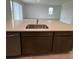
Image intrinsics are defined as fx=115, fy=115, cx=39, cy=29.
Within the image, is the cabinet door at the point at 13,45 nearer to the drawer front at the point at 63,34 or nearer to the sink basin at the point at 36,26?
the sink basin at the point at 36,26

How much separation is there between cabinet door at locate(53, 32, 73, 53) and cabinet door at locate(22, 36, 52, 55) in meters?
0.13

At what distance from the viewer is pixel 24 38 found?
7.72 ft

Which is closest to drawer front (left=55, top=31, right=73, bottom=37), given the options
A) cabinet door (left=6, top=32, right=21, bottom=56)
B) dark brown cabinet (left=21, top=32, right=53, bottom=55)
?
dark brown cabinet (left=21, top=32, right=53, bottom=55)

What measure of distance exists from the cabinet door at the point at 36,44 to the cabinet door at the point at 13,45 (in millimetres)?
125

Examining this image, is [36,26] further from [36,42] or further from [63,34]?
[63,34]

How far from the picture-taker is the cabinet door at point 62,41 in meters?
2.43

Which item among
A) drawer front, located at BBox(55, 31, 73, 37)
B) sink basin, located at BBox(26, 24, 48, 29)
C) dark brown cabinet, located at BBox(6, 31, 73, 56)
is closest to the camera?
dark brown cabinet, located at BBox(6, 31, 73, 56)

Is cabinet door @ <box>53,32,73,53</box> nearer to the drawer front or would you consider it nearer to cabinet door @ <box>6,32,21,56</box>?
the drawer front

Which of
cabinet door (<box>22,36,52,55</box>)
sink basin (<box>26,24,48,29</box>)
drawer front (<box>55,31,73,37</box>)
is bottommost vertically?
cabinet door (<box>22,36,52,55</box>)

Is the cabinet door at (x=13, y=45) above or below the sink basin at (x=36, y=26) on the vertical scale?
below

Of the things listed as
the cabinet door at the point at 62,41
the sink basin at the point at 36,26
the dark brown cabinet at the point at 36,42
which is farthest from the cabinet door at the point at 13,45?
the cabinet door at the point at 62,41

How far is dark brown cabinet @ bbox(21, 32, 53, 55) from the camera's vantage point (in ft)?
7.73

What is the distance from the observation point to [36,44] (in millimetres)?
Result: 2436
